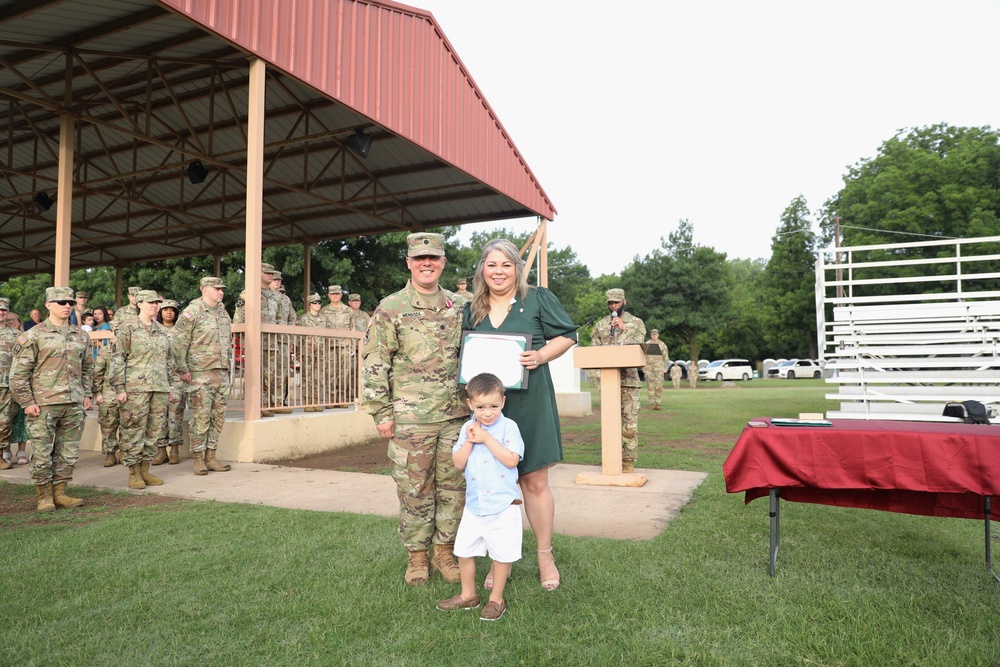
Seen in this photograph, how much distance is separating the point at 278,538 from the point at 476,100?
1092cm

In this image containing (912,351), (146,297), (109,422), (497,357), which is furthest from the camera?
(912,351)

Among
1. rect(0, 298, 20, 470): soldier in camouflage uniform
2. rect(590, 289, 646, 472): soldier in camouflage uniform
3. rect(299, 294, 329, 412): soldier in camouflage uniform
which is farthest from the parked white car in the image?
rect(0, 298, 20, 470): soldier in camouflage uniform

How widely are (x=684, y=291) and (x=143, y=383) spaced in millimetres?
42823

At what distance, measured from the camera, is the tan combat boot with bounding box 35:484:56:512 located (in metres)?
5.34

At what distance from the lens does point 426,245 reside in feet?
11.3

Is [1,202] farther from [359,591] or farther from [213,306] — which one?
[359,591]

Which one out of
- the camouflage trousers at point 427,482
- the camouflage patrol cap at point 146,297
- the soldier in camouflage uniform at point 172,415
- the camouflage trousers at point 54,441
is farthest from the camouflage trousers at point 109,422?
the camouflage trousers at point 427,482

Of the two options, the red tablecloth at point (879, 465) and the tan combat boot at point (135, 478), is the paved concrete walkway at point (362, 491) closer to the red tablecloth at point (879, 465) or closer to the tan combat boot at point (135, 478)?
Answer: the tan combat boot at point (135, 478)

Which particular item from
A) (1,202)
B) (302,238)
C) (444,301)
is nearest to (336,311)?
(302,238)

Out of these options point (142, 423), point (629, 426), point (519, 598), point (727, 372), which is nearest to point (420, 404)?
point (519, 598)

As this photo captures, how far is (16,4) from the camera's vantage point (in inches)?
329

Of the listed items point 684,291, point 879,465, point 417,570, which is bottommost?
point 417,570

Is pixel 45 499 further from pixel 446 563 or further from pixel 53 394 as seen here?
pixel 446 563

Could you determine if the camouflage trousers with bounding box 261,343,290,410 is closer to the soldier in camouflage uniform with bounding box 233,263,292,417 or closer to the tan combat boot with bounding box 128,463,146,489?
the soldier in camouflage uniform with bounding box 233,263,292,417
